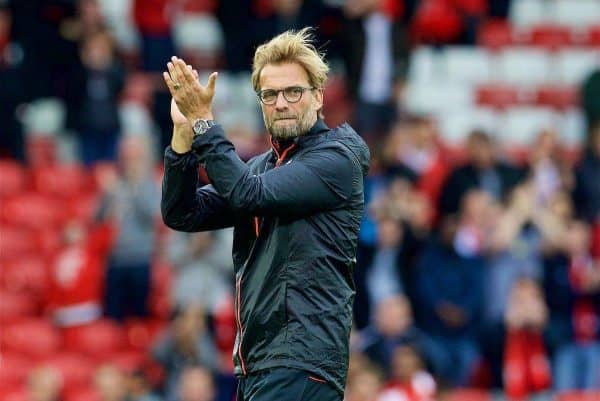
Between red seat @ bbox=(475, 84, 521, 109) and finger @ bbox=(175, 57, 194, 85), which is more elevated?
finger @ bbox=(175, 57, 194, 85)

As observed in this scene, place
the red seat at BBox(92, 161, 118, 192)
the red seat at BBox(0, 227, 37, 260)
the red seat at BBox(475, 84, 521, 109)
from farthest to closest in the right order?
1. the red seat at BBox(475, 84, 521, 109)
2. the red seat at BBox(92, 161, 118, 192)
3. the red seat at BBox(0, 227, 37, 260)

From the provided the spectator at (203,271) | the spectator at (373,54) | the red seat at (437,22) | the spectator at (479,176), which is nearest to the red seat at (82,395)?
the spectator at (203,271)

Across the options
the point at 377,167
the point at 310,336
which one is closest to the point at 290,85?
the point at 310,336

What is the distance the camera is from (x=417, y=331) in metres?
11.4

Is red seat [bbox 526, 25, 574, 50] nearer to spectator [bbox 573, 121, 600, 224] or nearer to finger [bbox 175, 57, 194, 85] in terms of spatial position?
spectator [bbox 573, 121, 600, 224]

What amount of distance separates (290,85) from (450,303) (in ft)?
21.3

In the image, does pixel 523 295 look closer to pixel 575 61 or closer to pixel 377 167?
pixel 377 167

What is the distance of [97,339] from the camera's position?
39.5 feet

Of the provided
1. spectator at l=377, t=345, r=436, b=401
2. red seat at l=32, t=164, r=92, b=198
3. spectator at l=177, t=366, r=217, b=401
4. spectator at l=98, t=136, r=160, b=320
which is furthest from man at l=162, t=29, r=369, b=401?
red seat at l=32, t=164, r=92, b=198

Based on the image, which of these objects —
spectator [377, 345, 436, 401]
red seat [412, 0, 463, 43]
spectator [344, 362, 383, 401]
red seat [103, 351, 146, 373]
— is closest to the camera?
spectator [344, 362, 383, 401]

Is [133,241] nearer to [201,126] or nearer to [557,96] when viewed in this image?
[557,96]

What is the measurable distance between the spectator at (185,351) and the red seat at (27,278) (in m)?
1.86

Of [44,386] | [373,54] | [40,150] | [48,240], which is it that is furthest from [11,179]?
[373,54]

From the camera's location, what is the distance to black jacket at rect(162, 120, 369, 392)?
532 centimetres
